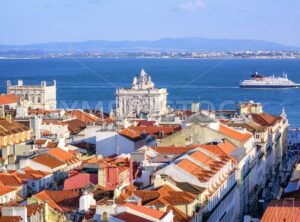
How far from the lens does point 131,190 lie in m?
36.0

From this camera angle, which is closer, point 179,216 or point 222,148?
point 179,216

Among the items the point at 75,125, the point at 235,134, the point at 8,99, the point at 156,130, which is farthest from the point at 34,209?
the point at 8,99

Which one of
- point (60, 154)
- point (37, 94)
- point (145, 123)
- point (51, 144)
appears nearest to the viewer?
point (60, 154)

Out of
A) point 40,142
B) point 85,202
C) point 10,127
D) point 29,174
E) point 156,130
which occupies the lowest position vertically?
point 156,130

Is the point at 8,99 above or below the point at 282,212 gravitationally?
below

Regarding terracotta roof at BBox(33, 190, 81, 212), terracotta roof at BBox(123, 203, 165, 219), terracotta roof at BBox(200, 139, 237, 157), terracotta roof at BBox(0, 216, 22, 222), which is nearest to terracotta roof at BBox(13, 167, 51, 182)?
terracotta roof at BBox(33, 190, 81, 212)

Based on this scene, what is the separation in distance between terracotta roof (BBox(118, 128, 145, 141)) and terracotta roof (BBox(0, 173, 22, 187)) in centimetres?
1511

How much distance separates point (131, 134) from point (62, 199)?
21887 millimetres

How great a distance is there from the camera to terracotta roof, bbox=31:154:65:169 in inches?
1795

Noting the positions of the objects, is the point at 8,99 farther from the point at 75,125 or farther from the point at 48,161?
the point at 48,161

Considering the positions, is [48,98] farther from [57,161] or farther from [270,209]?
[270,209]

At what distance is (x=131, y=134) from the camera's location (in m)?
57.5

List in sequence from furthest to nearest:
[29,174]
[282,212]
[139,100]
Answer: [139,100], [29,174], [282,212]

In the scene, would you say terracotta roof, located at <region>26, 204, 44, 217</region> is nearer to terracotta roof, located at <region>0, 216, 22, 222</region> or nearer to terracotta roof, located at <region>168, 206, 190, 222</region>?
terracotta roof, located at <region>0, 216, 22, 222</region>
